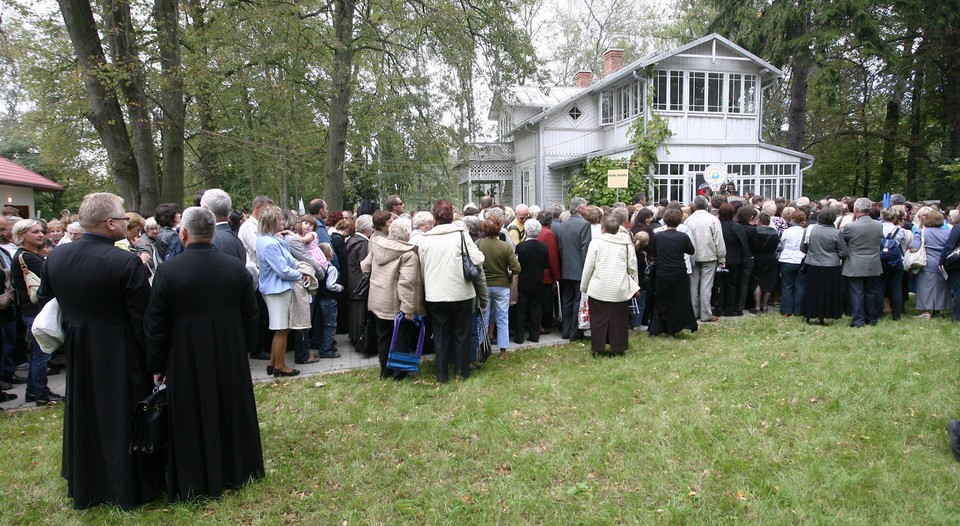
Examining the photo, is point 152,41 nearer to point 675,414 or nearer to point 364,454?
point 364,454

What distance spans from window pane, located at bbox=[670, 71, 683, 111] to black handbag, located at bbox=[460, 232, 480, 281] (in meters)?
16.9

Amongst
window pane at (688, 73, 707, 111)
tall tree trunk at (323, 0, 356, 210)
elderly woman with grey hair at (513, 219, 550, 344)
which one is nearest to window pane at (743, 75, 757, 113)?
window pane at (688, 73, 707, 111)

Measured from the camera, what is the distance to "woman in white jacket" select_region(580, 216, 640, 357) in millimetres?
7031

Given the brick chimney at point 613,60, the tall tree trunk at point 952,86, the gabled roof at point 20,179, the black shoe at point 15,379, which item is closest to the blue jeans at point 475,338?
the black shoe at point 15,379

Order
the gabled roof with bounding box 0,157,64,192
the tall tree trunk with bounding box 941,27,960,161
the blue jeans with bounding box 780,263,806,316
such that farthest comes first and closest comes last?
the tall tree trunk with bounding box 941,27,960,161 < the gabled roof with bounding box 0,157,64,192 < the blue jeans with bounding box 780,263,806,316

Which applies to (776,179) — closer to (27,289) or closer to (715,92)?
(715,92)

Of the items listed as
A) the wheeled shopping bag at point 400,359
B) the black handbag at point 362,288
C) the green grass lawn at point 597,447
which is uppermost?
the black handbag at point 362,288

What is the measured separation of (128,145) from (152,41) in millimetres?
2515

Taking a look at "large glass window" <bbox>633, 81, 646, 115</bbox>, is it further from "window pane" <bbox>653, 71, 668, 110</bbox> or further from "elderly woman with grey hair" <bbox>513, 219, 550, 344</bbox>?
"elderly woman with grey hair" <bbox>513, 219, 550, 344</bbox>

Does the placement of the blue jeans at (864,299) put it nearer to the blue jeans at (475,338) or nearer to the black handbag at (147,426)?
the blue jeans at (475,338)

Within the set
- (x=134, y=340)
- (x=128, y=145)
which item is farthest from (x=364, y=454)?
(x=128, y=145)

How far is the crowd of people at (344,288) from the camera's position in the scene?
371 centimetres

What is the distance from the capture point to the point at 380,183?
28.5 m

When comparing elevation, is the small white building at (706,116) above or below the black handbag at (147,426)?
above
